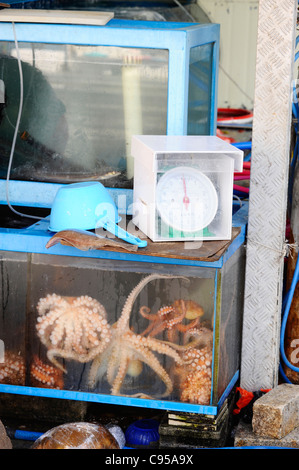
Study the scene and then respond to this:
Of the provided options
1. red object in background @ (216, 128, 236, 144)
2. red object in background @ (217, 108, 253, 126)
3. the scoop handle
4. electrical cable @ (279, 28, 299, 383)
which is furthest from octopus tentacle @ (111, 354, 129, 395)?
red object in background @ (217, 108, 253, 126)

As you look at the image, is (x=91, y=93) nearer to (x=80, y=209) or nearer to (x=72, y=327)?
(x=80, y=209)

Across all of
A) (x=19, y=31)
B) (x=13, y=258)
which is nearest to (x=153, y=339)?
(x=13, y=258)

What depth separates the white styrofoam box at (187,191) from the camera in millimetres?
2588

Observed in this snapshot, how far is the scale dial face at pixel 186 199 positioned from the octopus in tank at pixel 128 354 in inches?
11.3

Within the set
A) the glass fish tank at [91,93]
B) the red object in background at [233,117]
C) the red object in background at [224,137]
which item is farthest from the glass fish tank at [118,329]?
the red object in background at [233,117]

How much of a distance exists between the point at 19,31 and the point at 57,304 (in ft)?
4.12

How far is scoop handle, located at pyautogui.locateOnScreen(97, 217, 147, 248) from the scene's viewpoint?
2.51m

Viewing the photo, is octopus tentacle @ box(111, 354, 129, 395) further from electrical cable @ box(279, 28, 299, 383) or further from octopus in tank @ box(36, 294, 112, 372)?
electrical cable @ box(279, 28, 299, 383)

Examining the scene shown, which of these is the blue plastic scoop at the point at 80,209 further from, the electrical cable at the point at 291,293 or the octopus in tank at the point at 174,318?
the electrical cable at the point at 291,293

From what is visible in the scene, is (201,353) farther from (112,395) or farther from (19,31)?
(19,31)

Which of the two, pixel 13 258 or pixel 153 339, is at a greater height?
pixel 13 258

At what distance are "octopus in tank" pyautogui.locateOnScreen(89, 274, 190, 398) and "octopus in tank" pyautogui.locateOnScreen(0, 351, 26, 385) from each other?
1.05 feet

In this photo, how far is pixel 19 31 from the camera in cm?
299

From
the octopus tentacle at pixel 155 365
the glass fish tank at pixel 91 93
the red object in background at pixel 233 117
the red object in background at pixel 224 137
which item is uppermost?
the glass fish tank at pixel 91 93
